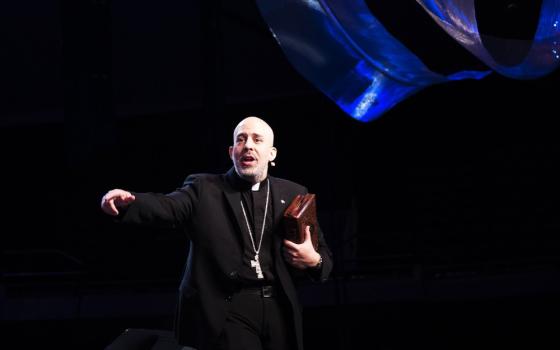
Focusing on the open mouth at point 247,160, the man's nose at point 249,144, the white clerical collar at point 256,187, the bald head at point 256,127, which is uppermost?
the bald head at point 256,127

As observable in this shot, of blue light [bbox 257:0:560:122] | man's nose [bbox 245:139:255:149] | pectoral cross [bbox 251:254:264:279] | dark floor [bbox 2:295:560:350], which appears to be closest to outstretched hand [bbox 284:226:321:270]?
pectoral cross [bbox 251:254:264:279]

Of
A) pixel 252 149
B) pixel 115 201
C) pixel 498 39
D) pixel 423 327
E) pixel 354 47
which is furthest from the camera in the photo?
pixel 423 327

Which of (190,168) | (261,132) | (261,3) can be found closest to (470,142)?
(190,168)

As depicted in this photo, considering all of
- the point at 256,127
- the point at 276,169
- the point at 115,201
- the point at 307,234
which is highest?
the point at 276,169

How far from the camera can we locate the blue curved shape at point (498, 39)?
3.19 meters

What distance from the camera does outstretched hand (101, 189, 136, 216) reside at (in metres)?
2.21

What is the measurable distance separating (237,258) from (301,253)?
256 mm

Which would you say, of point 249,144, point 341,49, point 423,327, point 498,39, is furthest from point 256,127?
point 423,327

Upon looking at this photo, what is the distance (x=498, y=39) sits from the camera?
3459 mm

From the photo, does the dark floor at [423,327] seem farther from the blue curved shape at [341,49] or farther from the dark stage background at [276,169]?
the blue curved shape at [341,49]

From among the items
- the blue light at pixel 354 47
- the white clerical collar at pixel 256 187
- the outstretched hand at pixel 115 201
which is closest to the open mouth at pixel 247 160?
the white clerical collar at pixel 256 187

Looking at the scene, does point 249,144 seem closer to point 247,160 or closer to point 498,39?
point 247,160

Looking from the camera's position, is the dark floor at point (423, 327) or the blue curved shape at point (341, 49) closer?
the blue curved shape at point (341, 49)

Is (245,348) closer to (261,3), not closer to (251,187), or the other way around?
(251,187)
